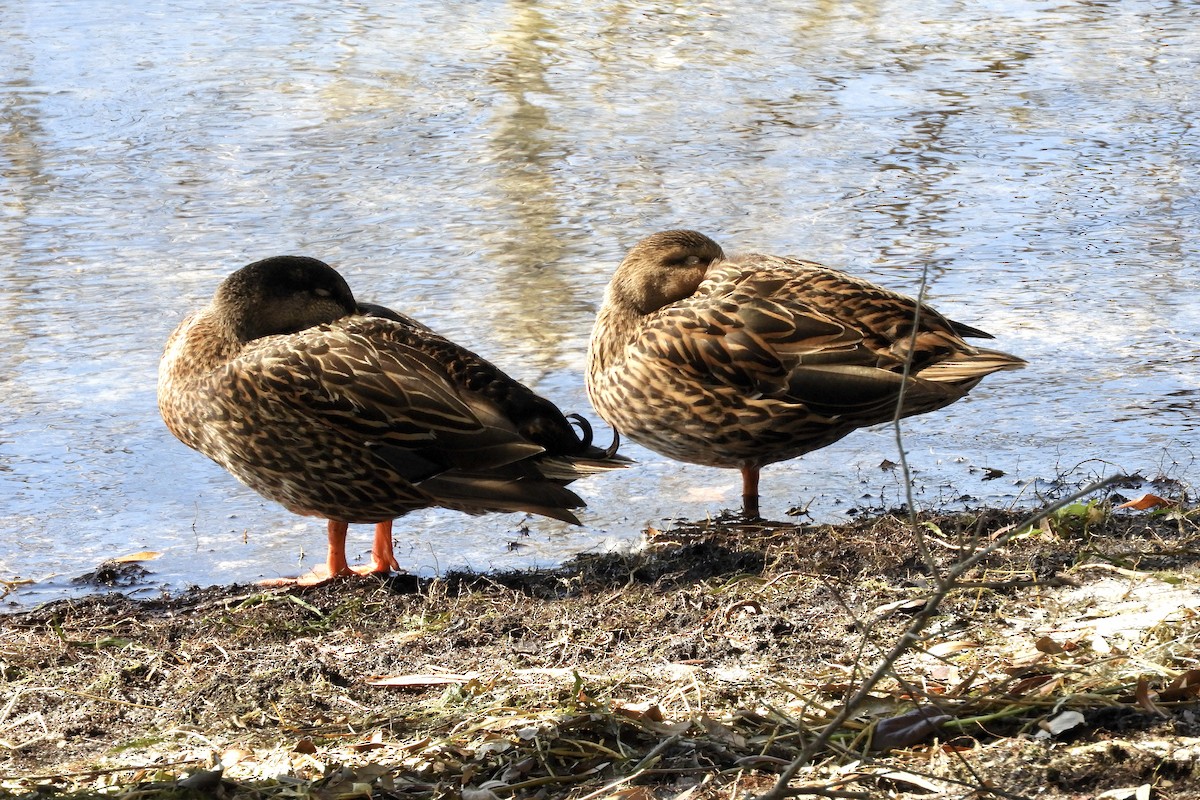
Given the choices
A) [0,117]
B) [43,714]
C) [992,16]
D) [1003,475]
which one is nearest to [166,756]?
[43,714]

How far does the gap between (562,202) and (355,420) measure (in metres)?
3.66

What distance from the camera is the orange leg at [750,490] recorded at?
5590mm

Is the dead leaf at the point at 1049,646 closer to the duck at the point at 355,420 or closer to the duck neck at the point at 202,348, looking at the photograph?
the duck at the point at 355,420

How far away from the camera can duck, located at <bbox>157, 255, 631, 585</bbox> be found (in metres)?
4.95

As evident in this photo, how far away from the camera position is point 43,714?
4.03m

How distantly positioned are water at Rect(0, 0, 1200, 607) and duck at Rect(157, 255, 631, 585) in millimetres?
341

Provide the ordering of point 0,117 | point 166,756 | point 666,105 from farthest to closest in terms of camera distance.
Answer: point 666,105
point 0,117
point 166,756

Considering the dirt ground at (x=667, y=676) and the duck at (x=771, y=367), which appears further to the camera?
the duck at (x=771, y=367)

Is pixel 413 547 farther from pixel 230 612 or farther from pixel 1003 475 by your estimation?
pixel 1003 475

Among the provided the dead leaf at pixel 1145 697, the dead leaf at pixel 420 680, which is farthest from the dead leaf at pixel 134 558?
the dead leaf at pixel 1145 697

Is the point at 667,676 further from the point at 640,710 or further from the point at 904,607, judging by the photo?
the point at 904,607

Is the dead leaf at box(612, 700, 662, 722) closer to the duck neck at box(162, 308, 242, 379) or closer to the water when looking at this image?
the water

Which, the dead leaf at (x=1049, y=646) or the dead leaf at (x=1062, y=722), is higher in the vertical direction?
the dead leaf at (x=1062, y=722)

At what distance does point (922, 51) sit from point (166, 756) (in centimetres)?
902
